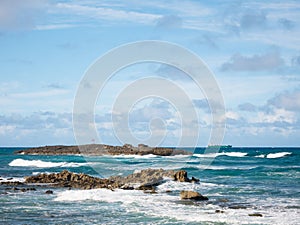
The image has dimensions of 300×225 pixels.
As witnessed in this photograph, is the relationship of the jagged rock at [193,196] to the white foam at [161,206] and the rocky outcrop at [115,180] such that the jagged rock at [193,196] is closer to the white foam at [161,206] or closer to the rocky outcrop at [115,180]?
the white foam at [161,206]

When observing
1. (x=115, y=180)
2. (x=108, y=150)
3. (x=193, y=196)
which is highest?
(x=108, y=150)

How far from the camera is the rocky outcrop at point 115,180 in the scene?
112ft

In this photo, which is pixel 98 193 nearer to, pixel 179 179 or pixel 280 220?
pixel 179 179

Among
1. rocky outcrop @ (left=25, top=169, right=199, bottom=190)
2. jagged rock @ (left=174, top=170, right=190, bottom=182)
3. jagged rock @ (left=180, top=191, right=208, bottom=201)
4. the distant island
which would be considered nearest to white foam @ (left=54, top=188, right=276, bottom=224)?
jagged rock @ (left=180, top=191, right=208, bottom=201)

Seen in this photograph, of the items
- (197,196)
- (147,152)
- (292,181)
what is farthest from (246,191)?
(147,152)

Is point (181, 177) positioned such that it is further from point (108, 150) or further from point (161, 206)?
point (108, 150)

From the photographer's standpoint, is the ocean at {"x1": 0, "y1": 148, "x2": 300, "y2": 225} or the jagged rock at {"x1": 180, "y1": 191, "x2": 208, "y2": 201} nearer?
the ocean at {"x1": 0, "y1": 148, "x2": 300, "y2": 225}

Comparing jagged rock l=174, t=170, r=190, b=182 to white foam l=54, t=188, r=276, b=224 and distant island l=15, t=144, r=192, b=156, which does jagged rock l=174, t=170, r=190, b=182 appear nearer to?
white foam l=54, t=188, r=276, b=224

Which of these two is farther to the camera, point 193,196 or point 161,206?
point 193,196

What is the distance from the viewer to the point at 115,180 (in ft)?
123

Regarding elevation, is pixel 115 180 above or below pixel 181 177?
below

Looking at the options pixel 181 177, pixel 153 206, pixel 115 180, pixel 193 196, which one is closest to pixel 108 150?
pixel 115 180

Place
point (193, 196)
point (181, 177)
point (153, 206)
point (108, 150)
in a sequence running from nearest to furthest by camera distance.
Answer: point (153, 206) < point (193, 196) < point (181, 177) < point (108, 150)

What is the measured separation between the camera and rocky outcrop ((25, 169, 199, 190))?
112ft
